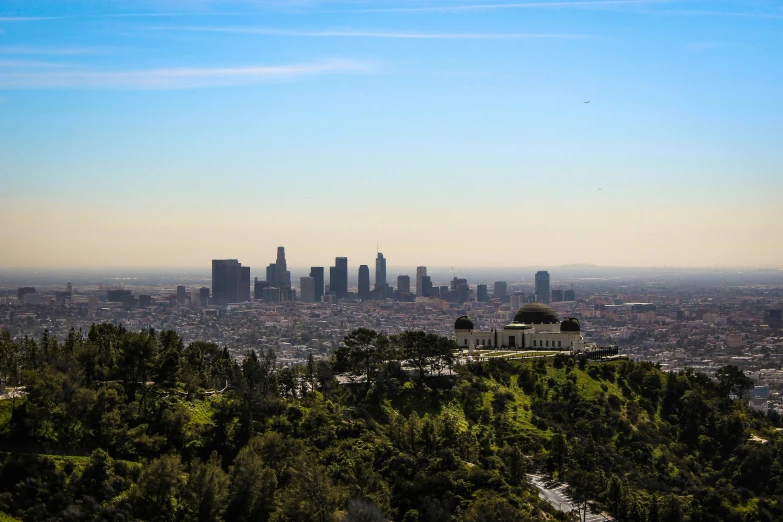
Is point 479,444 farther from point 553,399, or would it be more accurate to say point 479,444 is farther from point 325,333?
point 325,333

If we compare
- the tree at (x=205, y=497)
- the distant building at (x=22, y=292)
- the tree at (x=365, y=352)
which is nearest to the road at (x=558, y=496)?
the tree at (x=365, y=352)

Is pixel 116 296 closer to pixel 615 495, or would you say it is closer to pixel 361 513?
pixel 615 495

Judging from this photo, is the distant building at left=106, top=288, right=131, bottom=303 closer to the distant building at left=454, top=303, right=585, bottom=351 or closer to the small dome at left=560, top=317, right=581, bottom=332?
the distant building at left=454, top=303, right=585, bottom=351

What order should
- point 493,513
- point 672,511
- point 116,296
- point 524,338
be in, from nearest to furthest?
point 493,513 → point 672,511 → point 524,338 → point 116,296

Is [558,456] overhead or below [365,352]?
below

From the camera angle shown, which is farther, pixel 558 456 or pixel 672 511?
pixel 558 456

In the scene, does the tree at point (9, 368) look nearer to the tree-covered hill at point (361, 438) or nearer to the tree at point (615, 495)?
the tree-covered hill at point (361, 438)

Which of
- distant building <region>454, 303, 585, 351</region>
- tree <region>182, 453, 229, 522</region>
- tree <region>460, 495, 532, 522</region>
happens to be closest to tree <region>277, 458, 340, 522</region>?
tree <region>182, 453, 229, 522</region>

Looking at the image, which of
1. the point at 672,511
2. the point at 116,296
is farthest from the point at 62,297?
the point at 672,511
